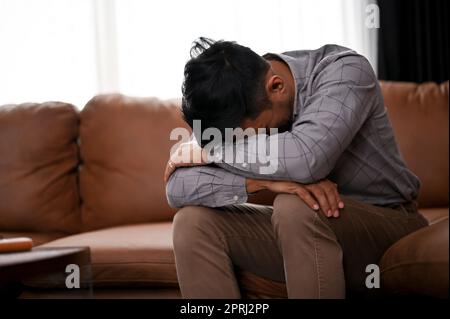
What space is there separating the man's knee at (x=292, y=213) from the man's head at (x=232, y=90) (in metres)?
0.22

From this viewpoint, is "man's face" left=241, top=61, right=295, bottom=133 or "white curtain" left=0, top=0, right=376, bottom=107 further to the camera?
"white curtain" left=0, top=0, right=376, bottom=107

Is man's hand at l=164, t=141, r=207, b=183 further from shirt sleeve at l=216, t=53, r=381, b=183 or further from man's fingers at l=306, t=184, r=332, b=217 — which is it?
man's fingers at l=306, t=184, r=332, b=217

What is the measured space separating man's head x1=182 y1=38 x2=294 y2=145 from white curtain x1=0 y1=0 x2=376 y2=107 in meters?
1.31

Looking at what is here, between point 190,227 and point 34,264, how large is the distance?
33cm

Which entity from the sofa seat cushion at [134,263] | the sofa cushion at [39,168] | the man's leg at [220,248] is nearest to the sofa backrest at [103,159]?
the sofa cushion at [39,168]

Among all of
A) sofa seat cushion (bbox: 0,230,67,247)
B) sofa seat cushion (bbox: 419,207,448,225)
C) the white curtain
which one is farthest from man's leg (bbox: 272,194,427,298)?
the white curtain

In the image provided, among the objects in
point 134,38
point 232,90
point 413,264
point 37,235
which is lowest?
point 37,235

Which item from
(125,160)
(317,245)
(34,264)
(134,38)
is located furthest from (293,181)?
(134,38)

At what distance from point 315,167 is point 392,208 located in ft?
1.00

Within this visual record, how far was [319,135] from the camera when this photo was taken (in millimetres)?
1372

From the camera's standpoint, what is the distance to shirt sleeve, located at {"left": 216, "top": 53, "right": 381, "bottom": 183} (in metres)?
1.38

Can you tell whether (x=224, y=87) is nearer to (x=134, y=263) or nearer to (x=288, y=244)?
(x=288, y=244)
